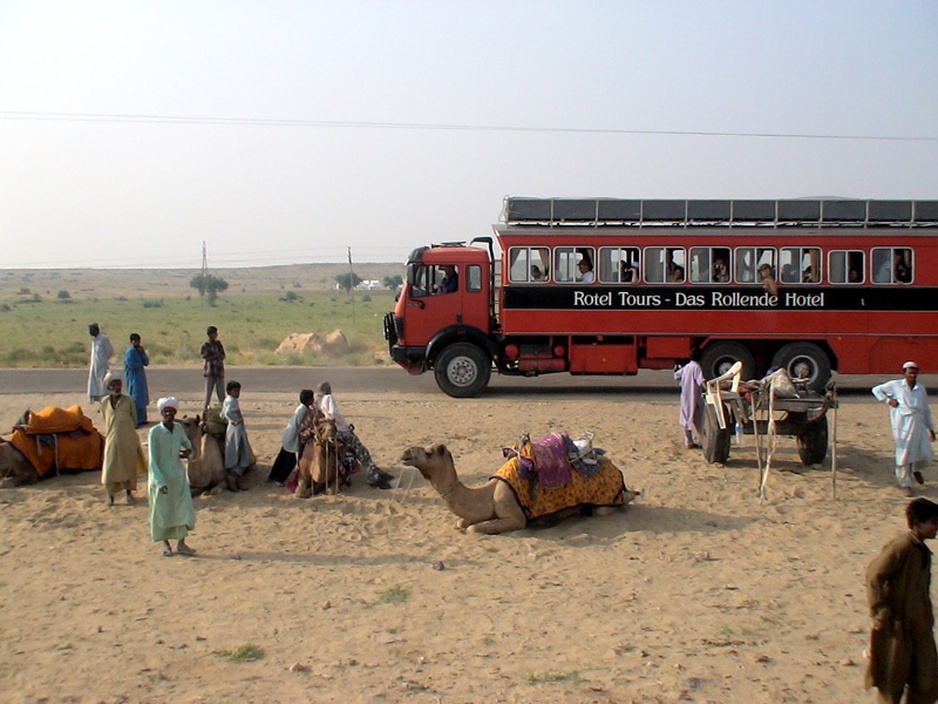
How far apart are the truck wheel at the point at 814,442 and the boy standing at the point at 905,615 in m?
6.94

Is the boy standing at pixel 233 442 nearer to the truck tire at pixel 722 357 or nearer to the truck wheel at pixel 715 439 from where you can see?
the truck wheel at pixel 715 439

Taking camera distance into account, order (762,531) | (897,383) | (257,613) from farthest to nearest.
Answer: (897,383), (762,531), (257,613)

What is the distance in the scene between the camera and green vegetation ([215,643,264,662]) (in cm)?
696

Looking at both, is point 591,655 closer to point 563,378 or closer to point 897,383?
point 897,383

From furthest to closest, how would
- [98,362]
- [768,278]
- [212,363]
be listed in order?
[768,278], [212,363], [98,362]

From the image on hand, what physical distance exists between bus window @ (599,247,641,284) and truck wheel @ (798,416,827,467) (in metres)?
6.93

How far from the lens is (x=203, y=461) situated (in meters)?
11.6

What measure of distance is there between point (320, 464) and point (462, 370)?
7.59 meters

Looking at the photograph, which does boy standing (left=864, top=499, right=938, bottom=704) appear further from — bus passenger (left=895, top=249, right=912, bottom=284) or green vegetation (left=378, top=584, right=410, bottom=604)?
bus passenger (left=895, top=249, right=912, bottom=284)

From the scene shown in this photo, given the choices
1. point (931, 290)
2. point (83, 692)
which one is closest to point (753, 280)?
point (931, 290)

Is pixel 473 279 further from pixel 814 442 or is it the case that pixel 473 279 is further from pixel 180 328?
pixel 180 328

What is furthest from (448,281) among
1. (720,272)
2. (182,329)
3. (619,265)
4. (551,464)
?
(182,329)

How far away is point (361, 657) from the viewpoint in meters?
6.96

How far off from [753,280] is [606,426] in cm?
542
